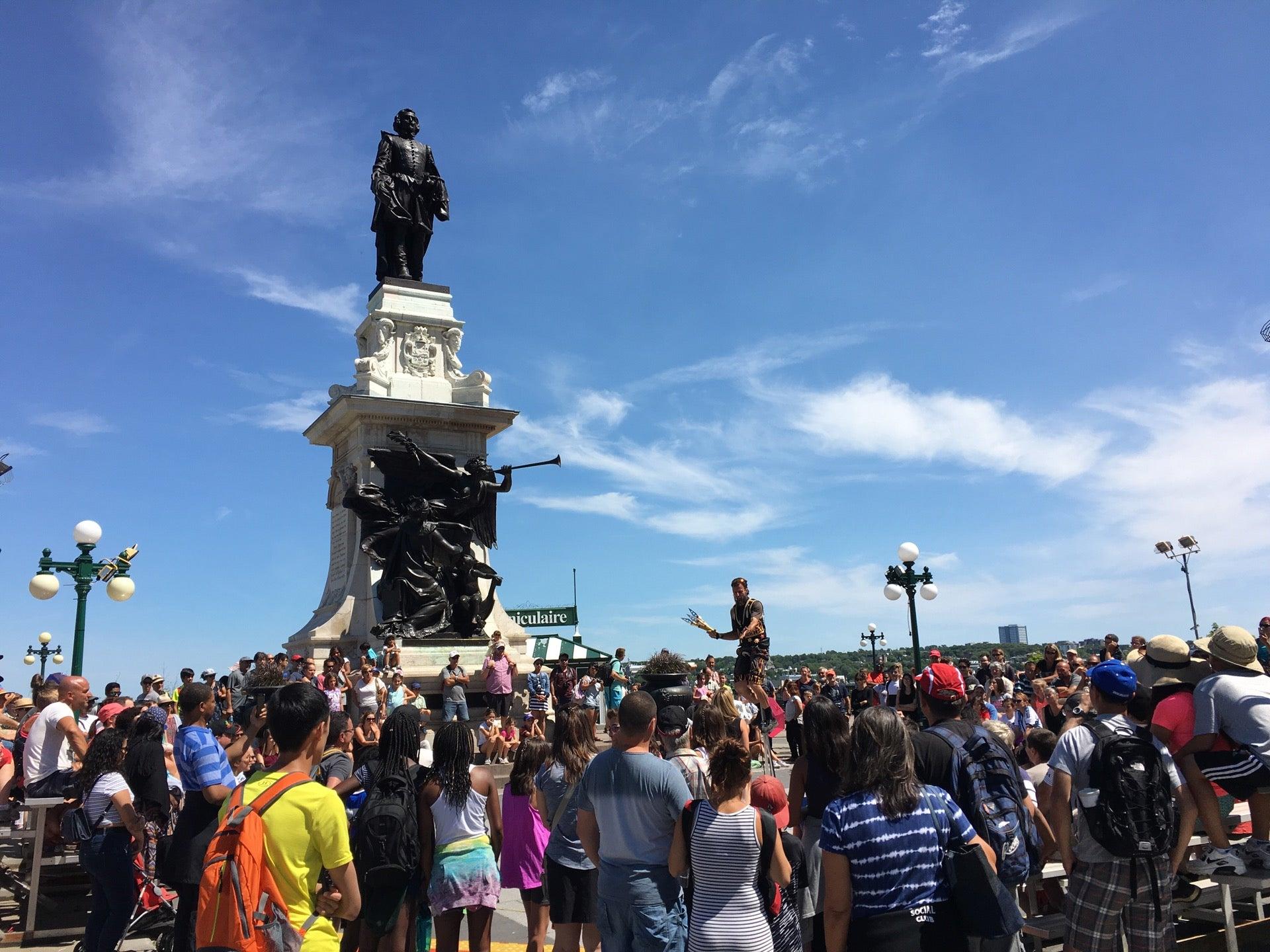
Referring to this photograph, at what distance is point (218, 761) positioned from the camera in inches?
189

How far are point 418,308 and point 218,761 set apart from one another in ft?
51.5

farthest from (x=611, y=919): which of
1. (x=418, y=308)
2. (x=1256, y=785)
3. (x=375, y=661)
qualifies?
(x=418, y=308)

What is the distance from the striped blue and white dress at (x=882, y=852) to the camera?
3393mm

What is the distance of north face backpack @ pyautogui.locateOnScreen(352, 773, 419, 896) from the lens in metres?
4.59

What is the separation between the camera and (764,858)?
12.8 feet

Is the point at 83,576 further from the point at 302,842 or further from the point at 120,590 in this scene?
the point at 302,842

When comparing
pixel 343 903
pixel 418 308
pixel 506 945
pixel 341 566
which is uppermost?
pixel 418 308

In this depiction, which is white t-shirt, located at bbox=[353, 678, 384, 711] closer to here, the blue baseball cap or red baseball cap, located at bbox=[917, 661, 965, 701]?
red baseball cap, located at bbox=[917, 661, 965, 701]

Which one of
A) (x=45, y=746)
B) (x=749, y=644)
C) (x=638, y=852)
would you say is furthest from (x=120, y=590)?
(x=638, y=852)

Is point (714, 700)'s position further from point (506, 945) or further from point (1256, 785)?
point (1256, 785)

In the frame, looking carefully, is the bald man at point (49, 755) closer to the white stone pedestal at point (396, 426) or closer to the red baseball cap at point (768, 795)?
the red baseball cap at point (768, 795)

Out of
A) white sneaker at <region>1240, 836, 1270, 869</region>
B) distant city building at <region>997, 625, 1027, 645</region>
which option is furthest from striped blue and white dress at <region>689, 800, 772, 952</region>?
distant city building at <region>997, 625, 1027, 645</region>

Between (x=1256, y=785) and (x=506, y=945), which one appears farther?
(x=506, y=945)

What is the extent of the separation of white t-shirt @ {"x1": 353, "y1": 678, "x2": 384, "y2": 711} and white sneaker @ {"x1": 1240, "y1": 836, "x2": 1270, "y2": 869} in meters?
10.7
